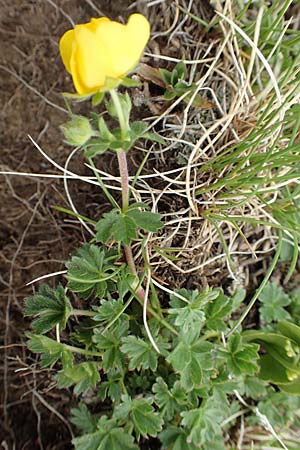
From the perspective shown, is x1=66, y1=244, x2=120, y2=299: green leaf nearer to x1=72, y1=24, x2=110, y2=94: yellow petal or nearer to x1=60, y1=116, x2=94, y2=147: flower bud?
x1=60, y1=116, x2=94, y2=147: flower bud

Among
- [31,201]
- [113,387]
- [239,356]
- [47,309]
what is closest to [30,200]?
[31,201]

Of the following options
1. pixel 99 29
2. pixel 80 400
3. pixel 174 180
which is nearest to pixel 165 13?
pixel 174 180

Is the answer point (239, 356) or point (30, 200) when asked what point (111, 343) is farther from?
point (30, 200)

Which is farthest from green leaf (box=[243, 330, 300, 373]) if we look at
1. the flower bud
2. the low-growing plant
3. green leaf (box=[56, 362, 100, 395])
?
the flower bud

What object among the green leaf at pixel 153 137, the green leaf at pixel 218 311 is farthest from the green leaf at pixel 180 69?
the green leaf at pixel 218 311

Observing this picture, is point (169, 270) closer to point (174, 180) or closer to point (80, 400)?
point (174, 180)
